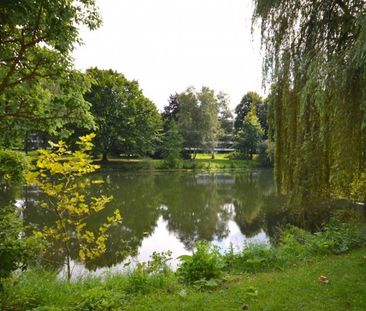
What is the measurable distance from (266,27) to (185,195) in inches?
499

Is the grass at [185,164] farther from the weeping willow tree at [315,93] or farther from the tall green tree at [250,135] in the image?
the weeping willow tree at [315,93]

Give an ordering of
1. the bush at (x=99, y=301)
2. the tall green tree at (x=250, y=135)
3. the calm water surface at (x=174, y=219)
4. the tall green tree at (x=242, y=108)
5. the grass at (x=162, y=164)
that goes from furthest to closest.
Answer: the tall green tree at (x=242, y=108) < the tall green tree at (x=250, y=135) < the grass at (x=162, y=164) < the calm water surface at (x=174, y=219) < the bush at (x=99, y=301)

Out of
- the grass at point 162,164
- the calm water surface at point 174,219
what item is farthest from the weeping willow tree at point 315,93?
the grass at point 162,164

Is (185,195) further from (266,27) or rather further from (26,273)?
(26,273)

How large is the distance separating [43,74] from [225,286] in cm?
332

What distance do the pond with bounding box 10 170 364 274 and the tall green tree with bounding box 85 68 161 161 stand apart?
12.9 m

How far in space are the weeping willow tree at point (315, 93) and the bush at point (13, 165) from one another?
3.87 meters

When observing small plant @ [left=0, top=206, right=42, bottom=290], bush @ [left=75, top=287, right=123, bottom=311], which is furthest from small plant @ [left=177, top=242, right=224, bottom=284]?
small plant @ [left=0, top=206, right=42, bottom=290]

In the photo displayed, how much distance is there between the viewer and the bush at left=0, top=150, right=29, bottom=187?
3.86 metres

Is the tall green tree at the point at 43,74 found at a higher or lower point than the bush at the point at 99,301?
higher

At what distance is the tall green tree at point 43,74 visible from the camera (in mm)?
3299

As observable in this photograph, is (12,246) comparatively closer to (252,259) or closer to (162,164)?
(252,259)

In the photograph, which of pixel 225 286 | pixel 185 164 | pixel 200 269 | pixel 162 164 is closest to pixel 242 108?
pixel 185 164

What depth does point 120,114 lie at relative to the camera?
1283 inches
